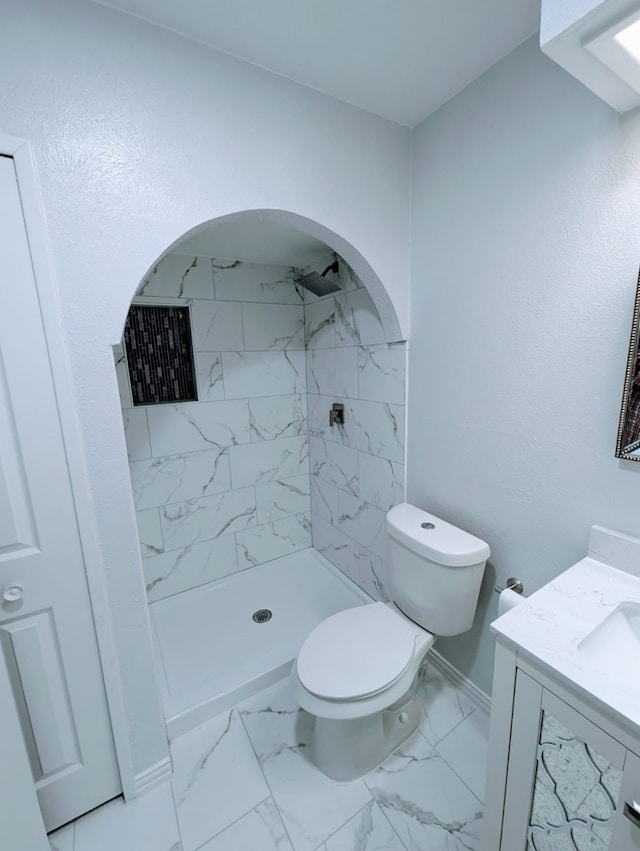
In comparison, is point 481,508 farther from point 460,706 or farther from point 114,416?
point 114,416

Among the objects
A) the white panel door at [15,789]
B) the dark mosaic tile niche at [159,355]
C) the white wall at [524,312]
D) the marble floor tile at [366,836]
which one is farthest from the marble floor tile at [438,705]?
the dark mosaic tile niche at [159,355]

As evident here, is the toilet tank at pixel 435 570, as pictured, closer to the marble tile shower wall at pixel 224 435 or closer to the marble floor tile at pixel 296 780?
the marble floor tile at pixel 296 780

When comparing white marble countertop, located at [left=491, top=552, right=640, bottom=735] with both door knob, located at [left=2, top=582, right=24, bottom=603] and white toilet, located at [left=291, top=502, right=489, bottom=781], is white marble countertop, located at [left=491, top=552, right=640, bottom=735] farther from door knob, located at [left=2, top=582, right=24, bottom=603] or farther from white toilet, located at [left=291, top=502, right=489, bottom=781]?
door knob, located at [left=2, top=582, right=24, bottom=603]

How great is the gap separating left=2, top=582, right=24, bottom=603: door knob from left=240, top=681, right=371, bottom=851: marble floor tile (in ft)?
3.41

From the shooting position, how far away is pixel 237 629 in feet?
6.51

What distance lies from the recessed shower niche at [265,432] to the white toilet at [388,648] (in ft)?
1.41

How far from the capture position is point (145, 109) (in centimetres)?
98

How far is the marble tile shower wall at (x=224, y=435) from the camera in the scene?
6.62 feet

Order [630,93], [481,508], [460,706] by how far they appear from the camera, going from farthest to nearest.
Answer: [460,706]
[481,508]
[630,93]

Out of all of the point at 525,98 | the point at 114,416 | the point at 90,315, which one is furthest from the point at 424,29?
the point at 114,416

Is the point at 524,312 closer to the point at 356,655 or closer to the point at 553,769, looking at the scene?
the point at 553,769

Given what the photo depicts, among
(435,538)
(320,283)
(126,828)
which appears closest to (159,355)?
(320,283)

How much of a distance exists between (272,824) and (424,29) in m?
2.37

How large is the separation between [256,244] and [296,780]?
225 centimetres
